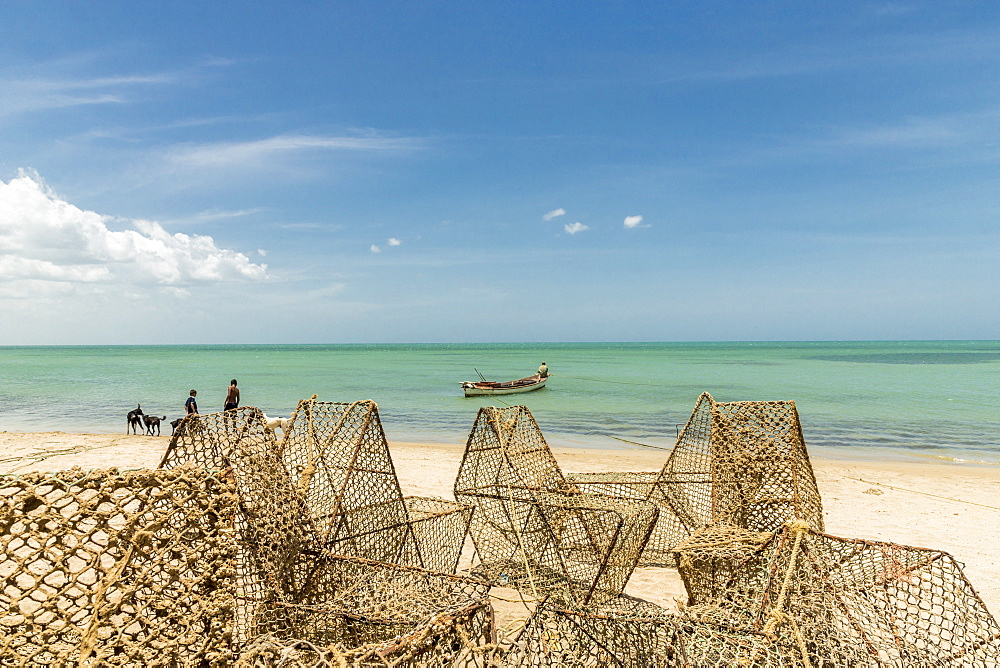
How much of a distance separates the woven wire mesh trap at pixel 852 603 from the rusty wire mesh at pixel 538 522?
0.83m

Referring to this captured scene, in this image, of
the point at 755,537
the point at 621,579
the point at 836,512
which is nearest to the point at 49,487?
the point at 621,579

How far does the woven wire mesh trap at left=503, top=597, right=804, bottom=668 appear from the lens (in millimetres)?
2812

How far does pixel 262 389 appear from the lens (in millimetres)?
34812

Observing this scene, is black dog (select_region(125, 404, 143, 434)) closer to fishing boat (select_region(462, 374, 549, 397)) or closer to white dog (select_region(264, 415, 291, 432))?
white dog (select_region(264, 415, 291, 432))

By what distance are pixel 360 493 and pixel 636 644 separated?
257 cm

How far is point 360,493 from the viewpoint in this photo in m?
4.76

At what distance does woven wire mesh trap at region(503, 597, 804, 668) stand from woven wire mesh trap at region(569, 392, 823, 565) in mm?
1995

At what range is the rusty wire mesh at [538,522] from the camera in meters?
4.60

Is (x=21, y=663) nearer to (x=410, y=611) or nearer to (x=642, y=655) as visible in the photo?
(x=410, y=611)

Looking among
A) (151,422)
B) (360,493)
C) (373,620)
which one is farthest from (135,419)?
(373,620)

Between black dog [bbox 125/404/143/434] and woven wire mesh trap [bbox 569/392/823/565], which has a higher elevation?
woven wire mesh trap [bbox 569/392/823/565]

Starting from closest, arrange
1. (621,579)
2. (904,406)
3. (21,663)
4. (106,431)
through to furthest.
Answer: (21,663)
(621,579)
(106,431)
(904,406)

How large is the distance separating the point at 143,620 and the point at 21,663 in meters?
0.51

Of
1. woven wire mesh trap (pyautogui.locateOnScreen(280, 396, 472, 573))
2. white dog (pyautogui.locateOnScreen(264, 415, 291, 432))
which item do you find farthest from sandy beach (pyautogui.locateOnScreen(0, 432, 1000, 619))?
white dog (pyautogui.locateOnScreen(264, 415, 291, 432))
